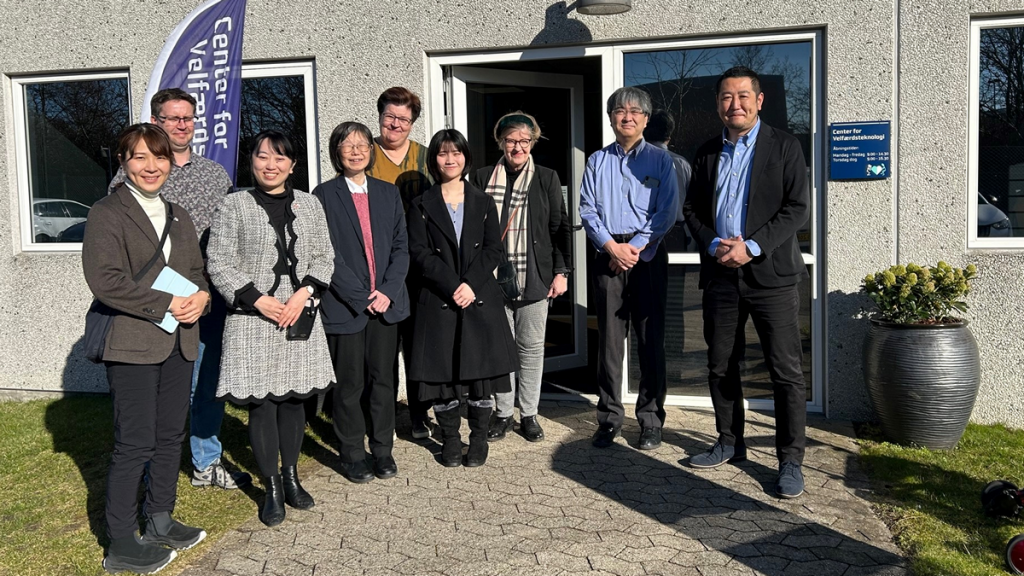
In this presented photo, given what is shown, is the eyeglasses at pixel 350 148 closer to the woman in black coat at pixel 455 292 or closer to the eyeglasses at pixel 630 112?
the woman in black coat at pixel 455 292

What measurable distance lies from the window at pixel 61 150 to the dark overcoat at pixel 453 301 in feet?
11.5

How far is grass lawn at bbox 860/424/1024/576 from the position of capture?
11.6ft

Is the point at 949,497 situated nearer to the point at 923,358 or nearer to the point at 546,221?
the point at 923,358

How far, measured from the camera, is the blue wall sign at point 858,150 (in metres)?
5.48

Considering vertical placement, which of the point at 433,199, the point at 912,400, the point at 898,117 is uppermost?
the point at 898,117

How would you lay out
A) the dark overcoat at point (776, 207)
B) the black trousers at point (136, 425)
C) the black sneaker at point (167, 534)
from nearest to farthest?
1. the black trousers at point (136, 425)
2. the black sneaker at point (167, 534)
3. the dark overcoat at point (776, 207)

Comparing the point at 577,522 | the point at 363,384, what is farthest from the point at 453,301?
the point at 577,522

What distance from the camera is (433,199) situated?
189 inches

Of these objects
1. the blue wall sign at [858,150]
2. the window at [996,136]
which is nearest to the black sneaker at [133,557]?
the blue wall sign at [858,150]

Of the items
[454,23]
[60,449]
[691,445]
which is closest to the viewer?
[691,445]

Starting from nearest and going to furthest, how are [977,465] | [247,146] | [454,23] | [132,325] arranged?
[132,325], [977,465], [454,23], [247,146]

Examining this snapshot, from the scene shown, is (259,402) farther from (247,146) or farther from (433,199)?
(247,146)

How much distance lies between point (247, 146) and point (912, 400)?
5045 millimetres

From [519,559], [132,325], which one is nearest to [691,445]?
[519,559]
